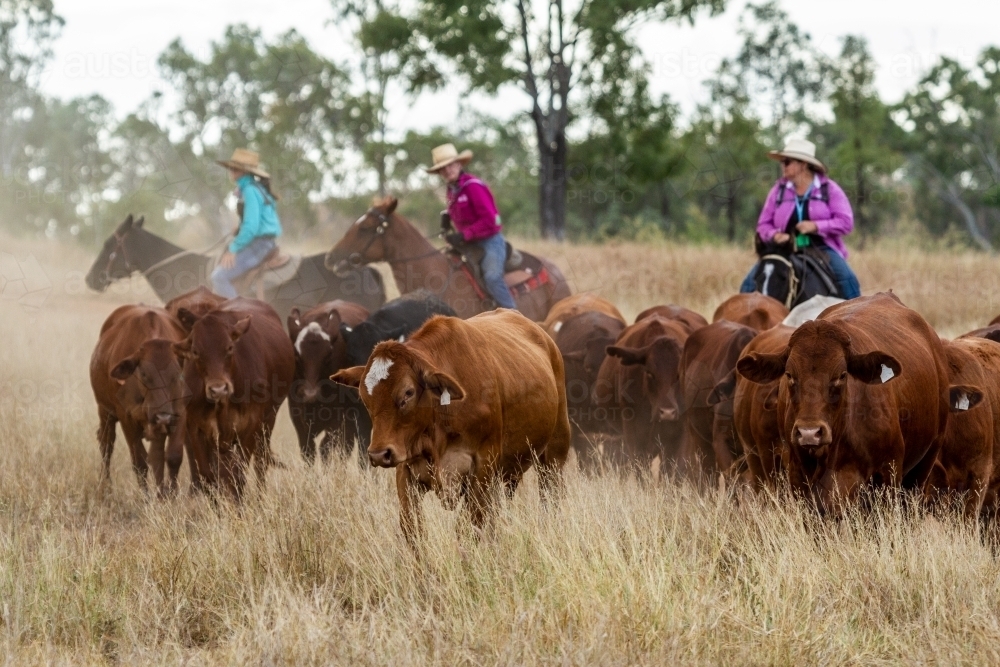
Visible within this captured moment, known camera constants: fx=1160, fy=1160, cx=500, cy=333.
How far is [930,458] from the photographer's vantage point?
649 centimetres

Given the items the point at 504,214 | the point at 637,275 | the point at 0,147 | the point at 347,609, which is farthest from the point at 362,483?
the point at 0,147

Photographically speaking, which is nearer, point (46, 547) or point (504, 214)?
point (46, 547)

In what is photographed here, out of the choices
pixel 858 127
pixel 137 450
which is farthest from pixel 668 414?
pixel 858 127

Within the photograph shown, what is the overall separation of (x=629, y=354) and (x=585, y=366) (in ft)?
3.89

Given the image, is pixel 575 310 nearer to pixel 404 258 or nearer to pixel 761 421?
pixel 404 258

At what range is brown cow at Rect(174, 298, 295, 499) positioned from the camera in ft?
27.0

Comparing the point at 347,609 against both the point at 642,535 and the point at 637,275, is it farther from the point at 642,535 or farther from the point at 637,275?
the point at 637,275

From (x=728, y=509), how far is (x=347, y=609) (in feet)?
7.31

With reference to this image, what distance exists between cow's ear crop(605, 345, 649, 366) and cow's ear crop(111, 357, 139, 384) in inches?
136

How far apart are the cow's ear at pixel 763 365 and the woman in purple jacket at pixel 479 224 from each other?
5739 millimetres

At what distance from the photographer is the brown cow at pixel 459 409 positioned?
229 inches

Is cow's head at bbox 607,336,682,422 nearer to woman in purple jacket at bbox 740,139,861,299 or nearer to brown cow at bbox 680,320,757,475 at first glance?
brown cow at bbox 680,320,757,475

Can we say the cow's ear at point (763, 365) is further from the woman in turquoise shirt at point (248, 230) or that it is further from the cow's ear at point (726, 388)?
the woman in turquoise shirt at point (248, 230)

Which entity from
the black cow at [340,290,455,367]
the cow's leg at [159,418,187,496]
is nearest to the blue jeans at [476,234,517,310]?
the black cow at [340,290,455,367]
